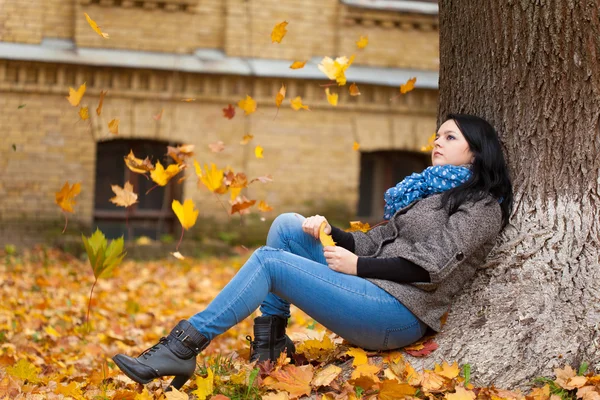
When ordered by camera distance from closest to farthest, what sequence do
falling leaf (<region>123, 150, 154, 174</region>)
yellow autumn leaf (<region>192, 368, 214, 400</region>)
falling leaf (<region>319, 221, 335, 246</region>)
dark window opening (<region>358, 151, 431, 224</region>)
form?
yellow autumn leaf (<region>192, 368, 214, 400</region>) → falling leaf (<region>319, 221, 335, 246</region>) → falling leaf (<region>123, 150, 154, 174</region>) → dark window opening (<region>358, 151, 431, 224</region>)

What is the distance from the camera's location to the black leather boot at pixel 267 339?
342cm

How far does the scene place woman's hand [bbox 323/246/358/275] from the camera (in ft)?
10.6

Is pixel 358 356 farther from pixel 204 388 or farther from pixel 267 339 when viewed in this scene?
pixel 204 388

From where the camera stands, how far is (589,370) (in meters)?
3.21

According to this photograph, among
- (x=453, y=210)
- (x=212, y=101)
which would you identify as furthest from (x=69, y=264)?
(x=453, y=210)

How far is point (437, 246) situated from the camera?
3189mm

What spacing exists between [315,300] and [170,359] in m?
0.60

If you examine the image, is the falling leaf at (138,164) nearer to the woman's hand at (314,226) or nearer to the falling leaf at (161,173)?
the falling leaf at (161,173)

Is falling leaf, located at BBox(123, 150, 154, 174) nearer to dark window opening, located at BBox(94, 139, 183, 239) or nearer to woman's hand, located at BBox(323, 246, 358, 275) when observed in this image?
woman's hand, located at BBox(323, 246, 358, 275)

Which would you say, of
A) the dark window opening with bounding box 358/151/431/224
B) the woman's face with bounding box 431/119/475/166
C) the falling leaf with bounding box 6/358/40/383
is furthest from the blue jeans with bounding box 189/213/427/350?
the dark window opening with bounding box 358/151/431/224

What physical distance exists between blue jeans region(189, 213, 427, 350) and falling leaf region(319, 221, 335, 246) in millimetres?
153

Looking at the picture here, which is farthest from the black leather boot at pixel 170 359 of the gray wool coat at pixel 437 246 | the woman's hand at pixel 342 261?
the gray wool coat at pixel 437 246

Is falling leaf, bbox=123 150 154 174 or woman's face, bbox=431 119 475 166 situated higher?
woman's face, bbox=431 119 475 166

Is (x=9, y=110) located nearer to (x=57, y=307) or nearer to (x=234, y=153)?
(x=234, y=153)
